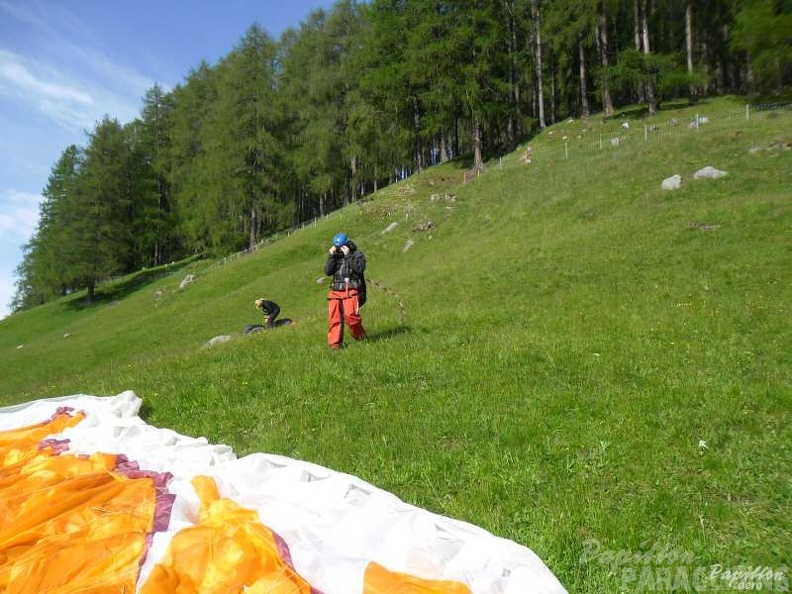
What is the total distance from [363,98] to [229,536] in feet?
169

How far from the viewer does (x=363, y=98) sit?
4994 centimetres

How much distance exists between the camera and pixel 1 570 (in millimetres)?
3420

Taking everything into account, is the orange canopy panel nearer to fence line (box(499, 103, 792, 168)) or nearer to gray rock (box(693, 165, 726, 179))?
gray rock (box(693, 165, 726, 179))

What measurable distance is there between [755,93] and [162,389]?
1154cm

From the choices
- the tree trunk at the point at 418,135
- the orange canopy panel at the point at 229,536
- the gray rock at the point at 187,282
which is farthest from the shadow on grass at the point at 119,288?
the orange canopy panel at the point at 229,536

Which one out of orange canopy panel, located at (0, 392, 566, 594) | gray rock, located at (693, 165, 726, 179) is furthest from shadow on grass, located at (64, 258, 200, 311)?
orange canopy panel, located at (0, 392, 566, 594)

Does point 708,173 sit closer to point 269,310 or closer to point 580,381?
point 580,381

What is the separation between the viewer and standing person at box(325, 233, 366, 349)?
982cm

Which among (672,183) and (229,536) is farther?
(672,183)

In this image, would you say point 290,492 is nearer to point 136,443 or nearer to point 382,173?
point 136,443

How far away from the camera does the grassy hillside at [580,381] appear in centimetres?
409

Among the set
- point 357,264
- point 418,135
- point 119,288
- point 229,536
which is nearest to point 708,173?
point 357,264

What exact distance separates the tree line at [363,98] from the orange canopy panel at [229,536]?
3905 centimetres

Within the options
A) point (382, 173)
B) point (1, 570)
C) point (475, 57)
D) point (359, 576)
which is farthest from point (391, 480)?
point (382, 173)
